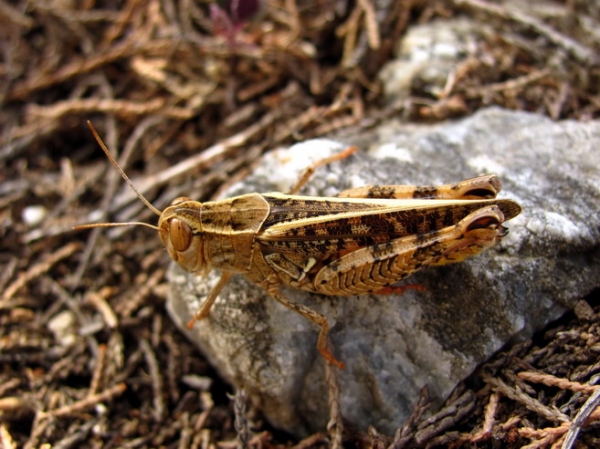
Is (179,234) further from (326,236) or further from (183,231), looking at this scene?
(326,236)

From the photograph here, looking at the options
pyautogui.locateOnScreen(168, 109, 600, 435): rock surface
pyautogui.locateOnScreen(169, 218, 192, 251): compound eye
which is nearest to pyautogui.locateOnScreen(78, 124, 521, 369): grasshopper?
pyautogui.locateOnScreen(169, 218, 192, 251): compound eye

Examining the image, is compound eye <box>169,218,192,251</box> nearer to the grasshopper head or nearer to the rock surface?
the grasshopper head

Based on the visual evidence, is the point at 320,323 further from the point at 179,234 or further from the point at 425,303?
the point at 179,234

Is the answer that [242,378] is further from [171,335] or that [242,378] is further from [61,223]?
[61,223]

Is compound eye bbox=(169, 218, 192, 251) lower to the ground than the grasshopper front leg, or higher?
higher

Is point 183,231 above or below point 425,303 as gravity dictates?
above

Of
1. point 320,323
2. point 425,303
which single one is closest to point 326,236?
point 320,323
